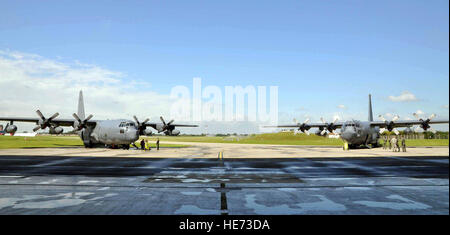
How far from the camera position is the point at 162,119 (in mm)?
50938

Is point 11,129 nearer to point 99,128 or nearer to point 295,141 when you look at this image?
point 99,128

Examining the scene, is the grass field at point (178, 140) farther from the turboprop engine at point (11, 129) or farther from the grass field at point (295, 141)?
the turboprop engine at point (11, 129)

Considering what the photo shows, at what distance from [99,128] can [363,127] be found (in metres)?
37.1

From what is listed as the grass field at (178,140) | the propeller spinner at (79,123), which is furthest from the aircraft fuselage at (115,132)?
the grass field at (178,140)

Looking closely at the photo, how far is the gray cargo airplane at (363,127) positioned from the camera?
42219 millimetres

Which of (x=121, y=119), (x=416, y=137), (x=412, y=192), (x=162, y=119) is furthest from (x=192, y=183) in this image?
(x=416, y=137)

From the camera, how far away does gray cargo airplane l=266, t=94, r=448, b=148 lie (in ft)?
139

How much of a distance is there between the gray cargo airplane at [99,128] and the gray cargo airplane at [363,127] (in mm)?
26010

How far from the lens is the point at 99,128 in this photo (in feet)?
140

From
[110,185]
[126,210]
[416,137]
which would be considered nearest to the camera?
[126,210]

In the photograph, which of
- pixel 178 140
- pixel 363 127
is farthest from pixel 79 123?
pixel 178 140
